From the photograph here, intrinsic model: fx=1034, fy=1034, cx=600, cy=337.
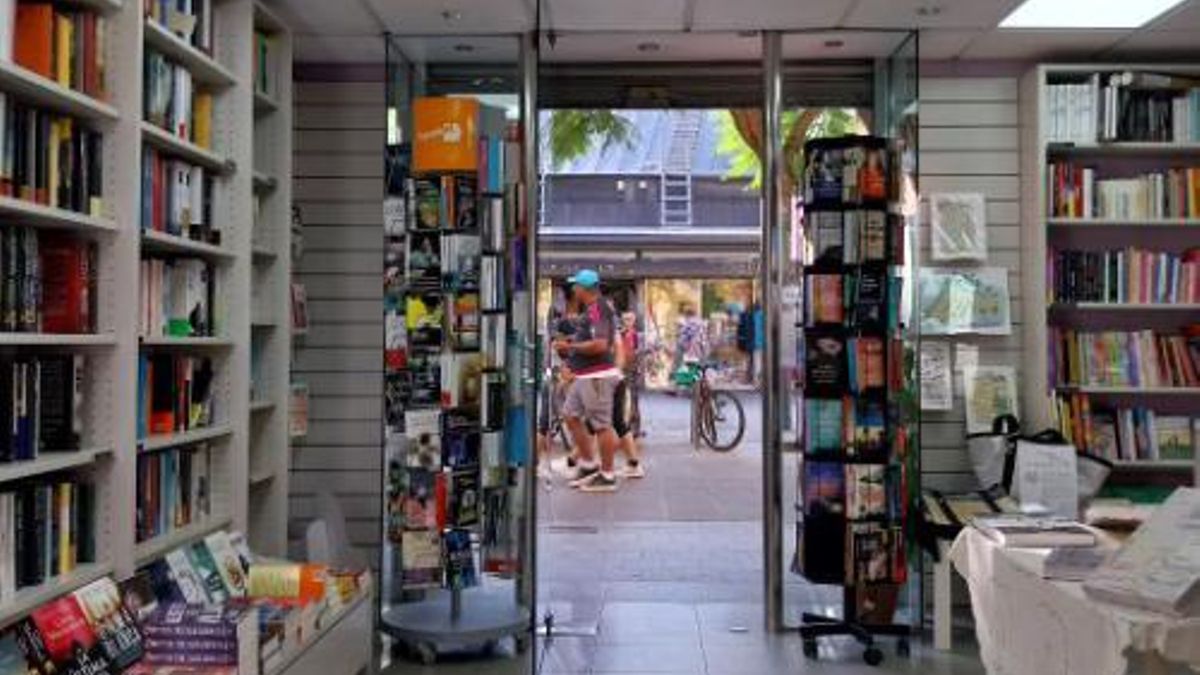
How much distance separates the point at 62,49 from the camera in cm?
274

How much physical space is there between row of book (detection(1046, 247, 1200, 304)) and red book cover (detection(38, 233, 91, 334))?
13.4 ft

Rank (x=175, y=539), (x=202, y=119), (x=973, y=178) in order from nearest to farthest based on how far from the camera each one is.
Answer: (x=175, y=539)
(x=202, y=119)
(x=973, y=178)

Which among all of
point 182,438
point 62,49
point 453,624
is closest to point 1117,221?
point 453,624

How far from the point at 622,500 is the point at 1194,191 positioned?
172 inches

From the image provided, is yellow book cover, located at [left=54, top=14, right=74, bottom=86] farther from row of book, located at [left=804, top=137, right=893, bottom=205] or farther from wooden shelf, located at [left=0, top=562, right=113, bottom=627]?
row of book, located at [left=804, top=137, right=893, bottom=205]

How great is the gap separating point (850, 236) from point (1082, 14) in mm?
1451

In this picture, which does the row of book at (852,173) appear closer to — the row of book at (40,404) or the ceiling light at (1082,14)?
the ceiling light at (1082,14)

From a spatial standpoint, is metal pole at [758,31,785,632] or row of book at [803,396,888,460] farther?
metal pole at [758,31,785,632]

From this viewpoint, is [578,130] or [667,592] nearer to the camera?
[667,592]

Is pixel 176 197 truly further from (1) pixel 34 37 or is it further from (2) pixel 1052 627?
(2) pixel 1052 627

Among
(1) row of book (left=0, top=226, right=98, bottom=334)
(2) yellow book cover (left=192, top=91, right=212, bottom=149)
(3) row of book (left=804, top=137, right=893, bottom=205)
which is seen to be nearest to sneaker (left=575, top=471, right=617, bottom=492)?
(3) row of book (left=804, top=137, right=893, bottom=205)

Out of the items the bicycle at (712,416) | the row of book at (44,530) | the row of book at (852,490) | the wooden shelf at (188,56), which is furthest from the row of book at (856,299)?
the bicycle at (712,416)

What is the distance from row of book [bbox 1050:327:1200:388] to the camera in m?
4.93

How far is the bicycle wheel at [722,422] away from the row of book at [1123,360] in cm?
576
